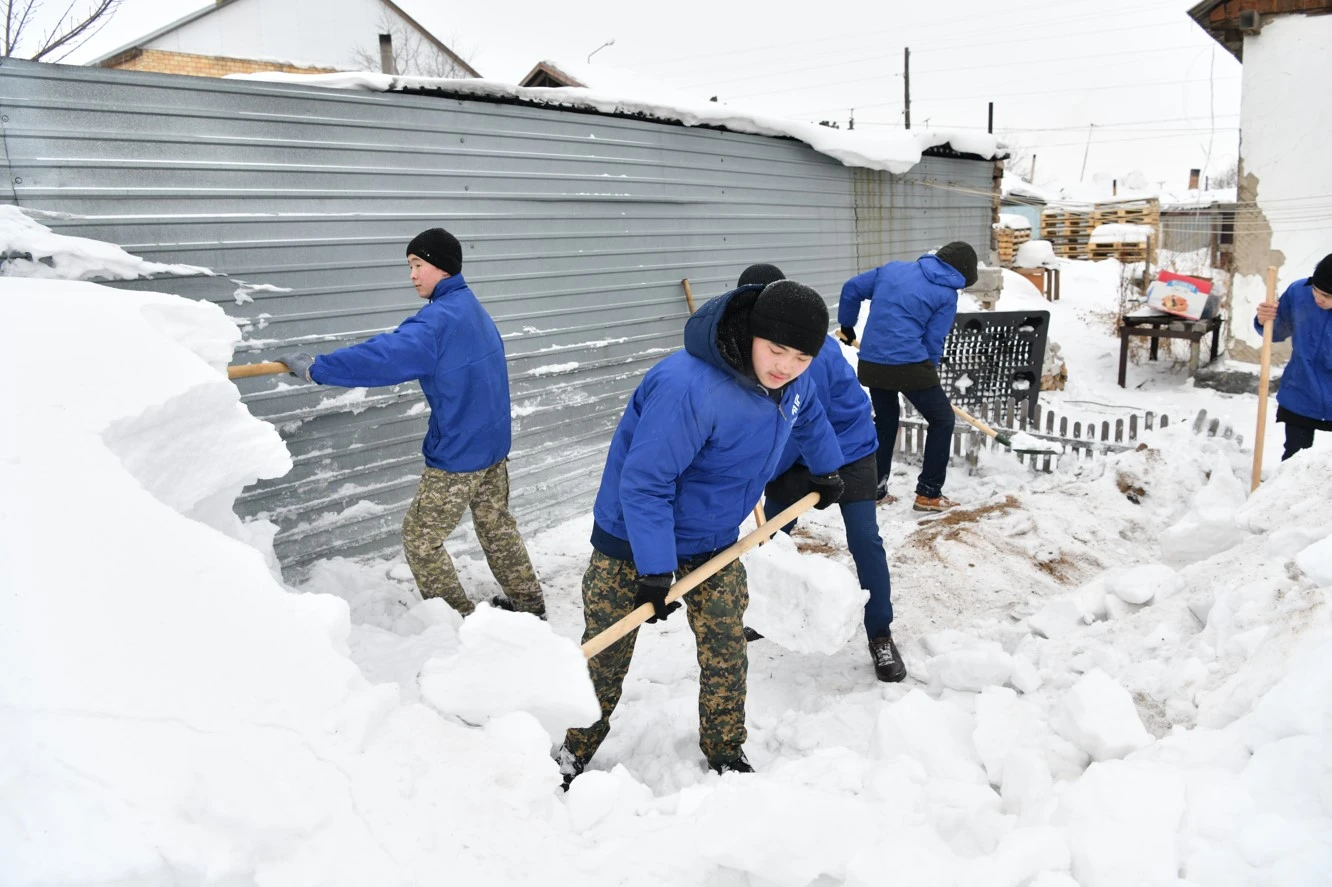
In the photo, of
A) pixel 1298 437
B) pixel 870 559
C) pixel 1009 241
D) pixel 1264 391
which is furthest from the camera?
pixel 1009 241

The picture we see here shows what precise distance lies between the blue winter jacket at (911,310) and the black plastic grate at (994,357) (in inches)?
111

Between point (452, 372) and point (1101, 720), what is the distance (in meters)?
2.74

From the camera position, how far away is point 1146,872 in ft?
5.79

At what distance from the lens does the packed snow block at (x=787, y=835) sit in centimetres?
190

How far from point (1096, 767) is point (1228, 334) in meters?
11.8

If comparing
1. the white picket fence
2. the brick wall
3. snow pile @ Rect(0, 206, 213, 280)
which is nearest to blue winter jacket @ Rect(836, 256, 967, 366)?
the white picket fence

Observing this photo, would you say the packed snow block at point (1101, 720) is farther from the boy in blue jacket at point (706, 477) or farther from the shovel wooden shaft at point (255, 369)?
the shovel wooden shaft at point (255, 369)

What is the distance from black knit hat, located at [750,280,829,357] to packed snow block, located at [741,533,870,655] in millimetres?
1183

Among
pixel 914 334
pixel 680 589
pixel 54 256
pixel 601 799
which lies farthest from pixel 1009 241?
pixel 601 799

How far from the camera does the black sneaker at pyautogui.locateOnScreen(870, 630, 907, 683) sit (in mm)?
3609

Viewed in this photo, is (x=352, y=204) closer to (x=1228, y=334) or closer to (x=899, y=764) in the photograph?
(x=899, y=764)

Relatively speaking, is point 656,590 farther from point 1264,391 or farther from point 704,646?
point 1264,391

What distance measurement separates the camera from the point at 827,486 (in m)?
3.31

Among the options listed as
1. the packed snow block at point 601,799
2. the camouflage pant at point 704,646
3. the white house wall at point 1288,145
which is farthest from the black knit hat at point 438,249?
the white house wall at point 1288,145
